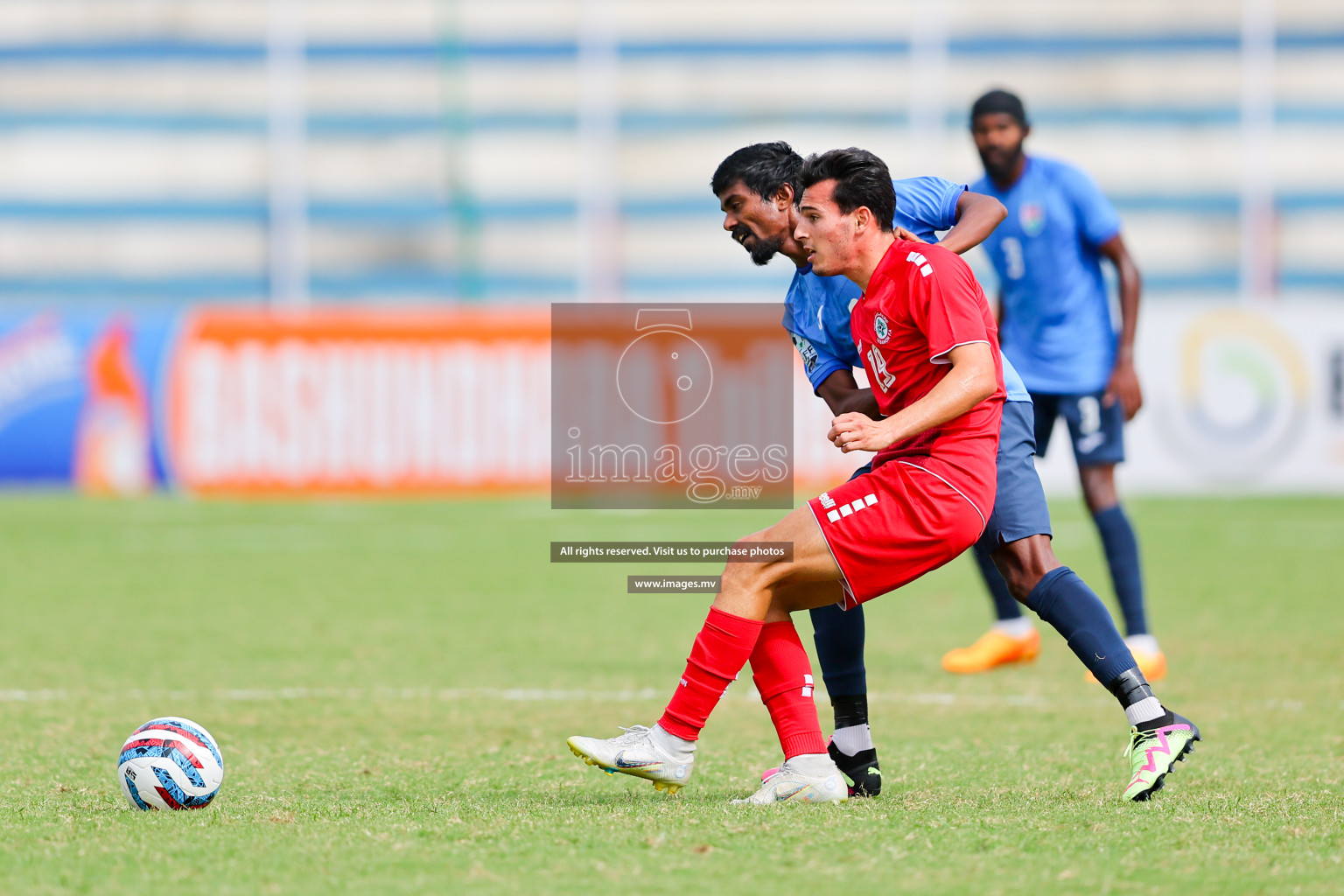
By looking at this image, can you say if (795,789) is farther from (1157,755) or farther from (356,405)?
(356,405)

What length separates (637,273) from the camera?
2577 centimetres

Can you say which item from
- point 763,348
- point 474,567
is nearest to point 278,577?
point 474,567

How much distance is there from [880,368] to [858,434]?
1.52 ft

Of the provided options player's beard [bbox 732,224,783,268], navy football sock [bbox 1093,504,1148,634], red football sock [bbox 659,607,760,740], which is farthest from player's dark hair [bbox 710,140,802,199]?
navy football sock [bbox 1093,504,1148,634]

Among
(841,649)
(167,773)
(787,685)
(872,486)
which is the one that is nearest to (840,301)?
(872,486)

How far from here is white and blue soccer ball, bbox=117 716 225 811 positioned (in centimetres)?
423

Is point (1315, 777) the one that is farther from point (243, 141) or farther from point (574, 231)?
point (243, 141)

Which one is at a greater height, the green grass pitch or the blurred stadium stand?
the blurred stadium stand

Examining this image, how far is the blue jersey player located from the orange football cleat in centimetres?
252

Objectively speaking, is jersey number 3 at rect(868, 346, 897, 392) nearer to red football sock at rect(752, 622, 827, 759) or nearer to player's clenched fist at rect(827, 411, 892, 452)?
player's clenched fist at rect(827, 411, 892, 452)

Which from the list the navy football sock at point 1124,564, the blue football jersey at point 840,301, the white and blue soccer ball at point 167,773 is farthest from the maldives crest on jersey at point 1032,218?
the white and blue soccer ball at point 167,773

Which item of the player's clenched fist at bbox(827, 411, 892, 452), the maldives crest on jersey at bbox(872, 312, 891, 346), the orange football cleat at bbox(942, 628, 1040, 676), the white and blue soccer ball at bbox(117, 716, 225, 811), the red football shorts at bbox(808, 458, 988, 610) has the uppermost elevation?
the maldives crest on jersey at bbox(872, 312, 891, 346)

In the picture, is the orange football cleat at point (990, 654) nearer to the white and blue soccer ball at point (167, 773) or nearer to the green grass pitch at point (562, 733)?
the green grass pitch at point (562, 733)

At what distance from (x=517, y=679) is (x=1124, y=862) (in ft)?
11.8
